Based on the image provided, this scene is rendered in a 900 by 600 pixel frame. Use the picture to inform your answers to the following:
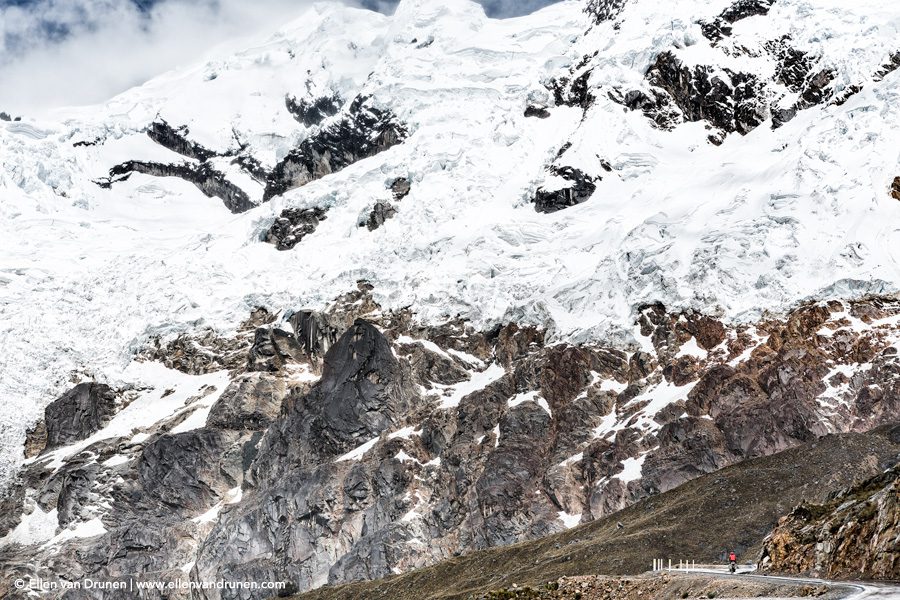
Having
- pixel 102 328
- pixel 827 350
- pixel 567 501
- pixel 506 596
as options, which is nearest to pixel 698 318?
pixel 827 350

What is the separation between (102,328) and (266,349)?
111 feet

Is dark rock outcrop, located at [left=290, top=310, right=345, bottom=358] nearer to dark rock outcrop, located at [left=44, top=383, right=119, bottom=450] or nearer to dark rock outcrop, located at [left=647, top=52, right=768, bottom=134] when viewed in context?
dark rock outcrop, located at [left=44, top=383, right=119, bottom=450]

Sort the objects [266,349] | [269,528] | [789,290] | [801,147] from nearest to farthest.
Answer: [789,290] → [269,528] → [801,147] → [266,349]

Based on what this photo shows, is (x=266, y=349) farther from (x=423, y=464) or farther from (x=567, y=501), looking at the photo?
(x=567, y=501)

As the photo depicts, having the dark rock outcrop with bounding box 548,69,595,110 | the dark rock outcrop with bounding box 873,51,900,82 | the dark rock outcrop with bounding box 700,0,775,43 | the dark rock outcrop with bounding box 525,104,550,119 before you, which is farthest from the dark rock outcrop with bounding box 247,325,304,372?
the dark rock outcrop with bounding box 873,51,900,82

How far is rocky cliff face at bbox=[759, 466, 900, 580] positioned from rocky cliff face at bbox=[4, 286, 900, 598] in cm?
6690

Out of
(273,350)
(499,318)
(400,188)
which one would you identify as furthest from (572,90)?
(273,350)

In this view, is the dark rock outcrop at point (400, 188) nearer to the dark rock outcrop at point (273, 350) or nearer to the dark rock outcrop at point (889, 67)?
the dark rock outcrop at point (273, 350)

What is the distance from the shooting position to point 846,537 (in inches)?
1259

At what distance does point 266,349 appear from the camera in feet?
506

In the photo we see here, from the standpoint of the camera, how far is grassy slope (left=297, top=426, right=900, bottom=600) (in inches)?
3246

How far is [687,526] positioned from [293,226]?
366 ft

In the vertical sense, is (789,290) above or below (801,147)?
below

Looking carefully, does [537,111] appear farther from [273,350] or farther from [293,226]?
[273,350]
